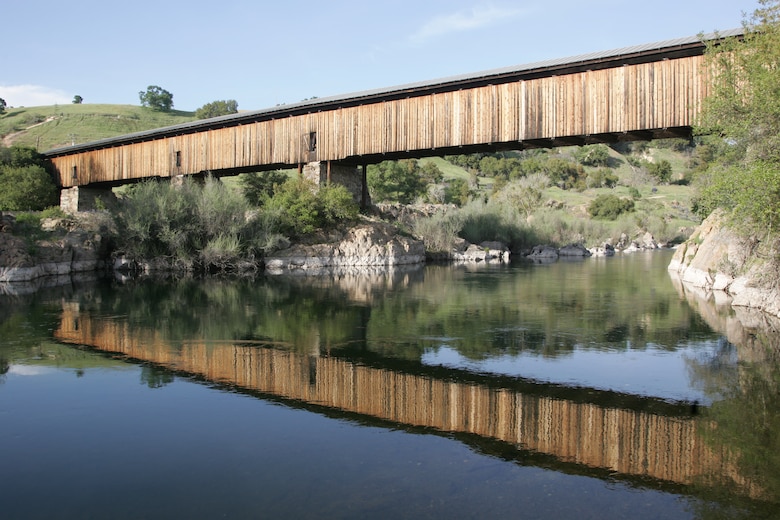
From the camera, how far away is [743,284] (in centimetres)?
1939

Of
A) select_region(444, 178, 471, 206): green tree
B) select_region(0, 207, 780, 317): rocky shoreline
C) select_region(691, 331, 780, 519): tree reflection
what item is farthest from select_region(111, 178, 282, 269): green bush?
select_region(444, 178, 471, 206): green tree

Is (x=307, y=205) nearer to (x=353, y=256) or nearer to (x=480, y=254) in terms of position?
(x=353, y=256)

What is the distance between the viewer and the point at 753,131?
51.9 ft

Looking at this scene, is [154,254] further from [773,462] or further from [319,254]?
[773,462]

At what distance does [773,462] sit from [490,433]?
2.93 meters

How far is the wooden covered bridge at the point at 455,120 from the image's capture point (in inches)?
945

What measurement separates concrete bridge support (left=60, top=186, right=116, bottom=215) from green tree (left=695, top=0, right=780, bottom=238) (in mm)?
41062

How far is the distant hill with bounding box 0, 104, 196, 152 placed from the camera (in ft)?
257

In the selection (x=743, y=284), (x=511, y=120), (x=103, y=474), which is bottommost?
(x=103, y=474)

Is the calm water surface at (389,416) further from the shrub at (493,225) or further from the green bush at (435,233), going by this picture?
the shrub at (493,225)

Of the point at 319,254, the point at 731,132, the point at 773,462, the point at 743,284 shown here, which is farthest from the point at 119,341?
the point at 319,254

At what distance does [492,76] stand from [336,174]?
11.2 metres

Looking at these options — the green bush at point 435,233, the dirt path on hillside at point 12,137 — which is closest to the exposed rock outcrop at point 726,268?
the green bush at point 435,233

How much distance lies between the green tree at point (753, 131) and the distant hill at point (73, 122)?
71.3 meters
